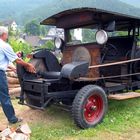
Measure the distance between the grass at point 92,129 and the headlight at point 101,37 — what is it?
1.60 m

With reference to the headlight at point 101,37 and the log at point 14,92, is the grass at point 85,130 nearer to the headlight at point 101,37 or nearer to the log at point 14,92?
the log at point 14,92

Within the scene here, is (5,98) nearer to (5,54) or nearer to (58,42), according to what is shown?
(5,54)

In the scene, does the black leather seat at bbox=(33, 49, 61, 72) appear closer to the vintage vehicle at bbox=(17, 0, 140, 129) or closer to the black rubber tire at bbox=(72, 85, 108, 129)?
the vintage vehicle at bbox=(17, 0, 140, 129)

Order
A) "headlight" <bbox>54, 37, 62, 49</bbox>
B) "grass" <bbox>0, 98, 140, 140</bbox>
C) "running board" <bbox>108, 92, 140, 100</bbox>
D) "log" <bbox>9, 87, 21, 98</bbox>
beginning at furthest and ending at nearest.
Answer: "log" <bbox>9, 87, 21, 98</bbox> < "headlight" <bbox>54, 37, 62, 49</bbox> < "running board" <bbox>108, 92, 140, 100</bbox> < "grass" <bbox>0, 98, 140, 140</bbox>

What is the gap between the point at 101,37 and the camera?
727cm

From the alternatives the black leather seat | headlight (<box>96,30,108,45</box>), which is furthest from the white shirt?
headlight (<box>96,30,108,45</box>)

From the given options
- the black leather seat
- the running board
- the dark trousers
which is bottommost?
the running board

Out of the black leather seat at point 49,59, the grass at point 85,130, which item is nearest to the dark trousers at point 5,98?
the grass at point 85,130

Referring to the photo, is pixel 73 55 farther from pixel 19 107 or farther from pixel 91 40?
pixel 19 107

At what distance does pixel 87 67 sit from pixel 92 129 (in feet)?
3.89

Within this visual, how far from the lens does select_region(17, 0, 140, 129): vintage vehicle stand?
267 inches

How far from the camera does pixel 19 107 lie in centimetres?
872

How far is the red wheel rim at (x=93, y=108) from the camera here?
6888mm

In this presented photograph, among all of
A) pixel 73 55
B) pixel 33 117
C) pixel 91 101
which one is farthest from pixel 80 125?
pixel 73 55
